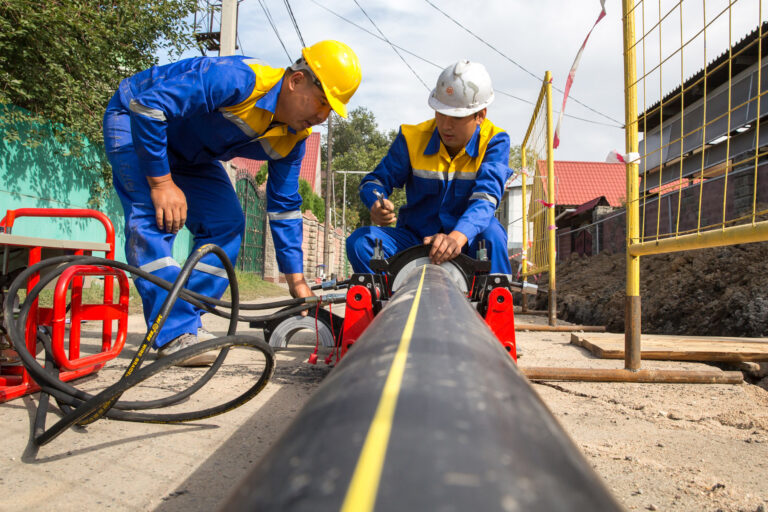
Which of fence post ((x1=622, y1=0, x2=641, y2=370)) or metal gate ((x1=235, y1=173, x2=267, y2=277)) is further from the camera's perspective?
metal gate ((x1=235, y1=173, x2=267, y2=277))

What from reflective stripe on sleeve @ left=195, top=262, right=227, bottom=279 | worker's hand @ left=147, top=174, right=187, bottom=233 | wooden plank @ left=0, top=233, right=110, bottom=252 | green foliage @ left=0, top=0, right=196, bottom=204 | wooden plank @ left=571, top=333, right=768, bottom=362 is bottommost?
wooden plank @ left=571, top=333, right=768, bottom=362

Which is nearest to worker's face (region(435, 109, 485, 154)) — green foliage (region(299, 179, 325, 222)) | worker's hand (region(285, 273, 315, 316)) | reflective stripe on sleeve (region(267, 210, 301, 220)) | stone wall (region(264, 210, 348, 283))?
reflective stripe on sleeve (region(267, 210, 301, 220))

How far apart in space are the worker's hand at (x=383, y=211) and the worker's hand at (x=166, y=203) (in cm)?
105

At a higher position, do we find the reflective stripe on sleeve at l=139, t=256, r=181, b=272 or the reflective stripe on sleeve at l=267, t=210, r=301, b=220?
the reflective stripe on sleeve at l=267, t=210, r=301, b=220

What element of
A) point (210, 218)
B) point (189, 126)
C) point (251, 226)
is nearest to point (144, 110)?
point (189, 126)

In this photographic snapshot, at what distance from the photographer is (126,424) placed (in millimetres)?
1699

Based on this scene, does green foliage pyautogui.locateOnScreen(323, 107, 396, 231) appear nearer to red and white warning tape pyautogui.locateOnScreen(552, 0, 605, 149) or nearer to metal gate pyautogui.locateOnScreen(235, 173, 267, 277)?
metal gate pyautogui.locateOnScreen(235, 173, 267, 277)

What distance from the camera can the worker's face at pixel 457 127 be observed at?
298 cm

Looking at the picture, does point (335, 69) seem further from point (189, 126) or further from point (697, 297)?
point (697, 297)

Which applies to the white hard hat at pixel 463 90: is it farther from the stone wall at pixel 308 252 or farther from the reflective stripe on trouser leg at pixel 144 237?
the stone wall at pixel 308 252

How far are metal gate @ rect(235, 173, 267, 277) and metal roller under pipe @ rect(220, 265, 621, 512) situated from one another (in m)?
12.9

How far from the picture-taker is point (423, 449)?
377 mm

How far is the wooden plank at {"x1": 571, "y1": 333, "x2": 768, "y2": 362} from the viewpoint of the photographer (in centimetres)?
290

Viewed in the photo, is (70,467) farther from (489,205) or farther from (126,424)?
(489,205)
